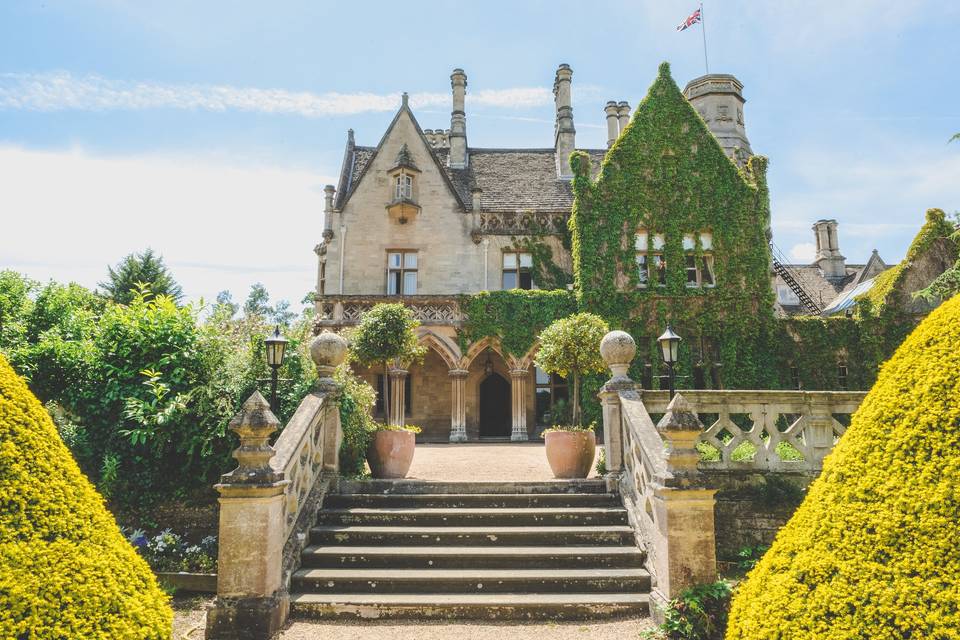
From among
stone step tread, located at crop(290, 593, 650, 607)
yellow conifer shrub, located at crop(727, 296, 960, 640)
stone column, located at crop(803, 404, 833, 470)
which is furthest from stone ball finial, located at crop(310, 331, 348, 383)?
stone column, located at crop(803, 404, 833, 470)

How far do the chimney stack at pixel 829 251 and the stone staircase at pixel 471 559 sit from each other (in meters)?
35.6

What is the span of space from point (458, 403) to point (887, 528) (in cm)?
1795

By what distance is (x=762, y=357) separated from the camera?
20.6 m

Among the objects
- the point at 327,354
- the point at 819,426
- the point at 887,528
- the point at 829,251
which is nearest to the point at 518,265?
the point at 819,426

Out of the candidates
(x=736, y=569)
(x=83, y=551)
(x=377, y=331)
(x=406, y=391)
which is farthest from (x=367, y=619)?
(x=406, y=391)

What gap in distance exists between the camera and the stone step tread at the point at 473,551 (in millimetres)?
6195

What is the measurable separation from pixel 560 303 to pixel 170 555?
15.6 metres

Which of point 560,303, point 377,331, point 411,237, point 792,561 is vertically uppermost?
point 411,237

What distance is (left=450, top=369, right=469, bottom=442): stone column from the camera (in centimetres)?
2070

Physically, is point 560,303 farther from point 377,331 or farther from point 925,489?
point 925,489

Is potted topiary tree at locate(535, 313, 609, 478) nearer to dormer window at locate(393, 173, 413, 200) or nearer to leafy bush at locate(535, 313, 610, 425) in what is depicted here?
leafy bush at locate(535, 313, 610, 425)

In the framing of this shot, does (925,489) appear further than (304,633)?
No

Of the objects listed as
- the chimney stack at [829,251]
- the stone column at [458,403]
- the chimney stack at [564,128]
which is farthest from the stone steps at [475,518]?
the chimney stack at [829,251]

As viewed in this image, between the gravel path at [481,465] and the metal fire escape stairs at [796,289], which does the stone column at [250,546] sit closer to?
the gravel path at [481,465]
